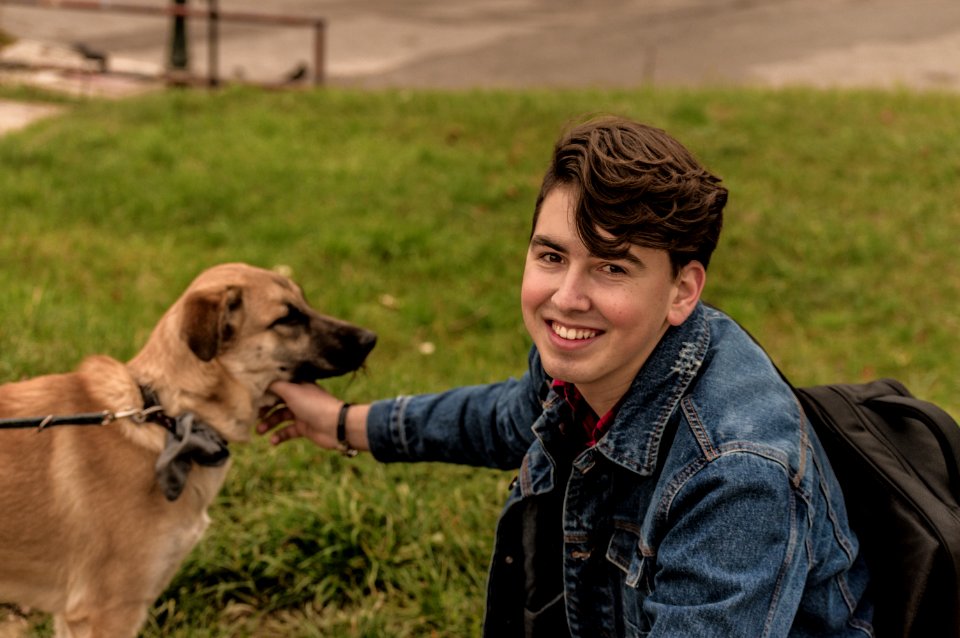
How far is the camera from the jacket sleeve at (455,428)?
117 inches

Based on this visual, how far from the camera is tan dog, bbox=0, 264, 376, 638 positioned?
3.07 metres

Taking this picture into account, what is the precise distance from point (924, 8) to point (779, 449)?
16.9 meters

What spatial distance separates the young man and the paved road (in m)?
9.79

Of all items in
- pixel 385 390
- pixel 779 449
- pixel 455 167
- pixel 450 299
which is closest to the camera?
pixel 779 449

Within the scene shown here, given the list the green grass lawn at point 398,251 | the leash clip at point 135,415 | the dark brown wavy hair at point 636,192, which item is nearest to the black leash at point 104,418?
the leash clip at point 135,415

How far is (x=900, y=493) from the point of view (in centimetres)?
223

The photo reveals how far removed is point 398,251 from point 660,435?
457cm

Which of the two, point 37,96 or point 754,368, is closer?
point 754,368

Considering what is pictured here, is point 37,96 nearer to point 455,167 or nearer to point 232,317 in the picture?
point 455,167

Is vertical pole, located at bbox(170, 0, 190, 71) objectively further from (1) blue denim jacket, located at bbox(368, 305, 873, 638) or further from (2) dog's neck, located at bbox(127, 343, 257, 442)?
(1) blue denim jacket, located at bbox(368, 305, 873, 638)

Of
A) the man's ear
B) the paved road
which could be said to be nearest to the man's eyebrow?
the man's ear

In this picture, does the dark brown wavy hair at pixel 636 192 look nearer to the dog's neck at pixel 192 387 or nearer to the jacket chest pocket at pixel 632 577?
the jacket chest pocket at pixel 632 577

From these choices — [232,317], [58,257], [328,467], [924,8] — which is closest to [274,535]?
[328,467]

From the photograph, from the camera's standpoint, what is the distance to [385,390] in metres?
4.84
